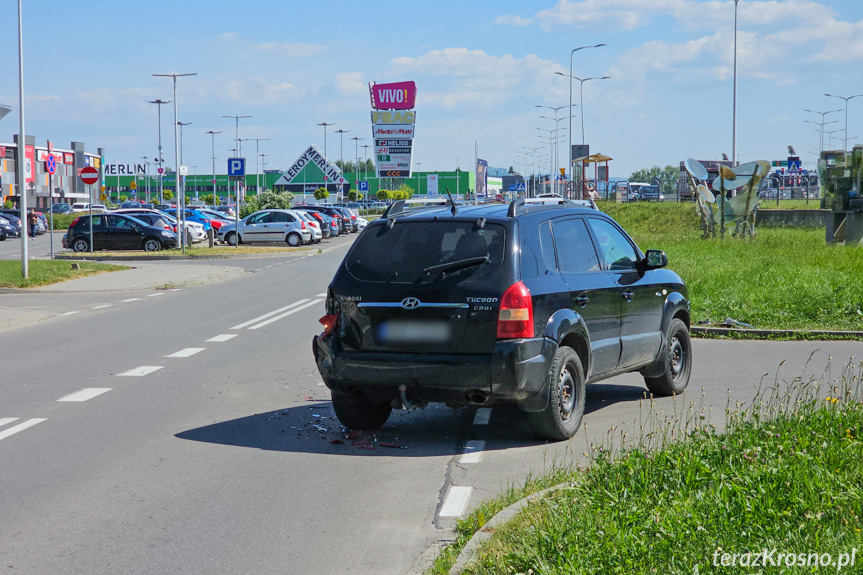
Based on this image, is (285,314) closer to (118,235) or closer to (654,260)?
(654,260)

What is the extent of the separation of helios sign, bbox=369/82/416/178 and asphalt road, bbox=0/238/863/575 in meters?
77.0

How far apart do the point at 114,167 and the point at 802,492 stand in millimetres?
163446

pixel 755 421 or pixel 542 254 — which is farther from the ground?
pixel 542 254

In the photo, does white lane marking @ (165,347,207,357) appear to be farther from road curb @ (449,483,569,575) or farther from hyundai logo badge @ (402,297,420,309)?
road curb @ (449,483,569,575)

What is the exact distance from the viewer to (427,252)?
735 cm

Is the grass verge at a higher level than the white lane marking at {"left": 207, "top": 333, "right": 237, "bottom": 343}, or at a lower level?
higher

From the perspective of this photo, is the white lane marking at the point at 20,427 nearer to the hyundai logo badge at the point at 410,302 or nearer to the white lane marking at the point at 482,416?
the hyundai logo badge at the point at 410,302

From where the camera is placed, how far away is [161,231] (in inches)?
1513

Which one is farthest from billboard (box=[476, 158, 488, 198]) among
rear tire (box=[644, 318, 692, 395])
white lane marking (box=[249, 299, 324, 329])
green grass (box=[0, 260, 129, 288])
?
rear tire (box=[644, 318, 692, 395])

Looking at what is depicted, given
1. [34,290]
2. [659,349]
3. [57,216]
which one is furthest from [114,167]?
[659,349]

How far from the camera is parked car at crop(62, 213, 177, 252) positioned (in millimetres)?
38312

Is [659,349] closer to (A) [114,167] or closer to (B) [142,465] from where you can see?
(B) [142,465]

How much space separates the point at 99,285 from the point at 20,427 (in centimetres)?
1598

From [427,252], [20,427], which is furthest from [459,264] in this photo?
[20,427]
